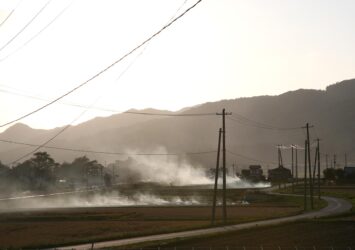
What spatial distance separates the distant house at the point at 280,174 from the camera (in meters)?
179

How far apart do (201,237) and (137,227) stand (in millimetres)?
17324

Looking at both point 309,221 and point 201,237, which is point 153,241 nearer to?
point 201,237

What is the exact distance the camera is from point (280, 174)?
17600 cm

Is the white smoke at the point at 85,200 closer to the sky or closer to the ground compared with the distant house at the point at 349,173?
closer to the ground

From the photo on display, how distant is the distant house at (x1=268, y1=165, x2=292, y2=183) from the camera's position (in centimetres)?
17873

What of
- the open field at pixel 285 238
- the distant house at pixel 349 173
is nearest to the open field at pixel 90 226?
the open field at pixel 285 238

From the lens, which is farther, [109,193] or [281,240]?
[109,193]

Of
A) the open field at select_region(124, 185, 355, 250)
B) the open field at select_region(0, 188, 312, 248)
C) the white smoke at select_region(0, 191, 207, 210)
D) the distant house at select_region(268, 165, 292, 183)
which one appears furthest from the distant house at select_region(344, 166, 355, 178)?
the open field at select_region(124, 185, 355, 250)

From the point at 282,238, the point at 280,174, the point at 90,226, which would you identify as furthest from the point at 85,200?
the point at 282,238

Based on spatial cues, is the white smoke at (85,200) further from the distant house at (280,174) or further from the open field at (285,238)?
the open field at (285,238)

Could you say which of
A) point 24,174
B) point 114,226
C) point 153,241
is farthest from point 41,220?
point 24,174

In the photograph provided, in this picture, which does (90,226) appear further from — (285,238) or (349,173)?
(349,173)

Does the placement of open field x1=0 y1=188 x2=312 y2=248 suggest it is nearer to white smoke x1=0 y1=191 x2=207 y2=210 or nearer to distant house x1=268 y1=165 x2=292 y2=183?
white smoke x1=0 y1=191 x2=207 y2=210

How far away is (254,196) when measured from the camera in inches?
4072
